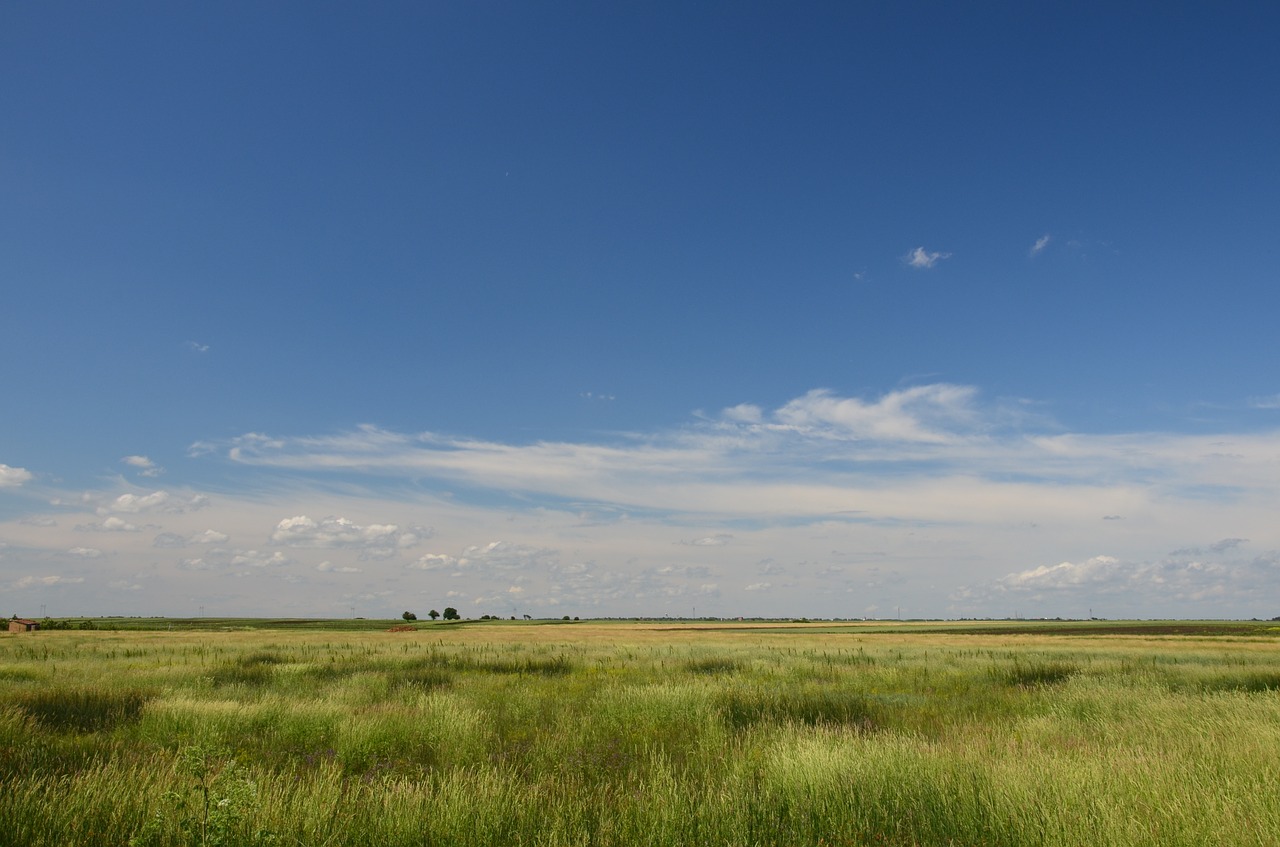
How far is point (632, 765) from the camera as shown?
320 inches

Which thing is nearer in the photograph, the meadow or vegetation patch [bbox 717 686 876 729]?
the meadow

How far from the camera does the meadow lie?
5164 millimetres

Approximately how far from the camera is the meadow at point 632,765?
516 centimetres

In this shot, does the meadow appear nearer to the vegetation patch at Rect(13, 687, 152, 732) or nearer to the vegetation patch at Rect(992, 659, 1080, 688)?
the vegetation patch at Rect(13, 687, 152, 732)

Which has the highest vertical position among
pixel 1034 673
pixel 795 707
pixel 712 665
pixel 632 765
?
pixel 632 765

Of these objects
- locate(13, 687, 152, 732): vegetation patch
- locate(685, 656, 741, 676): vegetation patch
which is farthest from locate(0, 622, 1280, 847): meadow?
locate(685, 656, 741, 676): vegetation patch

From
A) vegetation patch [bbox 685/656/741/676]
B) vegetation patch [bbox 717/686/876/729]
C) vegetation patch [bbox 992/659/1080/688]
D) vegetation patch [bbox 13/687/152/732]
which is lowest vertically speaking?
vegetation patch [bbox 685/656/741/676]

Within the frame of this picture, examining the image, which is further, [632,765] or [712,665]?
[712,665]

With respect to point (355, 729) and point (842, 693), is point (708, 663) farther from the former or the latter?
point (355, 729)

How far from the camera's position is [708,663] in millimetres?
24891

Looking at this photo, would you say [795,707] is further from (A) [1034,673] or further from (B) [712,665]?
(B) [712,665]

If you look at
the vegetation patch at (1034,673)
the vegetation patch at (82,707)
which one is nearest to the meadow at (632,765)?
the vegetation patch at (82,707)

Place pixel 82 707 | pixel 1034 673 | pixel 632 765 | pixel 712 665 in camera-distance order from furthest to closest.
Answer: pixel 712 665, pixel 1034 673, pixel 82 707, pixel 632 765

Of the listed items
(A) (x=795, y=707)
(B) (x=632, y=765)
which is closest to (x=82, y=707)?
(B) (x=632, y=765)
